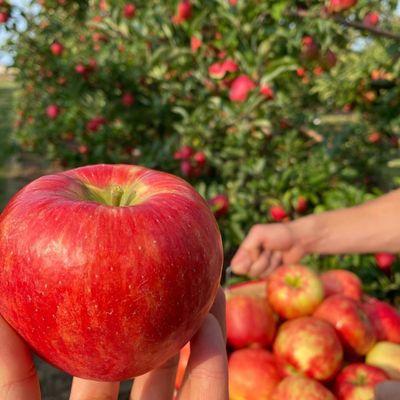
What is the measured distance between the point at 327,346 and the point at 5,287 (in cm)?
101

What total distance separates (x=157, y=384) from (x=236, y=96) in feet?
6.49

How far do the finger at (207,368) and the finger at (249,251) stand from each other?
2.89ft

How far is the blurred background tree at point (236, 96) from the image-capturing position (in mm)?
2730

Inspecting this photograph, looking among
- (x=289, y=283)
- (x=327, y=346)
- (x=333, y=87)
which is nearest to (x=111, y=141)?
(x=333, y=87)

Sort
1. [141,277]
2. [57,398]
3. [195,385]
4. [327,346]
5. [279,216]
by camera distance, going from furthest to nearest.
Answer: [279,216]
[57,398]
[327,346]
[195,385]
[141,277]

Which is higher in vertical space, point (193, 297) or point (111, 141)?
point (193, 297)

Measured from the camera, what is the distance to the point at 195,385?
2.96 feet

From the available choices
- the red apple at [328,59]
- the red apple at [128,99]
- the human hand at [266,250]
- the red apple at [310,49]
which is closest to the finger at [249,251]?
the human hand at [266,250]

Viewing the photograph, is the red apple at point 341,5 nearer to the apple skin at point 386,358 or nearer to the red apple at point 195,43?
the red apple at point 195,43

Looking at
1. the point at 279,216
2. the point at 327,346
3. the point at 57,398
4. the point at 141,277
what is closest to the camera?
the point at 141,277

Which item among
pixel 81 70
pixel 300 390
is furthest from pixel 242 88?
pixel 300 390

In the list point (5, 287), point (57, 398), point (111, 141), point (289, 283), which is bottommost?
point (57, 398)

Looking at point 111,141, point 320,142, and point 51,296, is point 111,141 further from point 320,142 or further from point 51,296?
point 51,296

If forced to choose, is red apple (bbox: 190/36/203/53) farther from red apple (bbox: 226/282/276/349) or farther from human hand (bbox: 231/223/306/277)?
red apple (bbox: 226/282/276/349)
